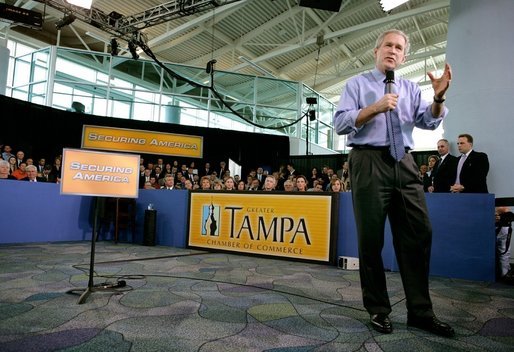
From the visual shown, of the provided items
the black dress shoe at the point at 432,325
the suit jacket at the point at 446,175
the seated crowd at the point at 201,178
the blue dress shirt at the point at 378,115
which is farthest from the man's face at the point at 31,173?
the suit jacket at the point at 446,175

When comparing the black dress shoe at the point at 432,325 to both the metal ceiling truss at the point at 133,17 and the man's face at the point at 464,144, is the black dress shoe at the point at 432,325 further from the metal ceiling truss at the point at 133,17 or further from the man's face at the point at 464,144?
the metal ceiling truss at the point at 133,17

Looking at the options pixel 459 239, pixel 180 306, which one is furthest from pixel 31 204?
pixel 459 239

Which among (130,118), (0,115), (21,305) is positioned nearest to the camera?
(21,305)

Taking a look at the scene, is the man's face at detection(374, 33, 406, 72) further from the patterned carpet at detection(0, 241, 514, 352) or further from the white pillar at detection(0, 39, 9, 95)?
the white pillar at detection(0, 39, 9, 95)

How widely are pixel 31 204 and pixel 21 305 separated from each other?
3685 mm

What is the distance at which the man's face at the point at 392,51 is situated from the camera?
1.68 metres

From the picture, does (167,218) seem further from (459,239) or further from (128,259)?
(459,239)

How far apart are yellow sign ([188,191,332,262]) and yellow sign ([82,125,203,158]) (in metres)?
6.52

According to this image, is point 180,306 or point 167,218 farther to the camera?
point 167,218

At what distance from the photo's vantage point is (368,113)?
1535 millimetres

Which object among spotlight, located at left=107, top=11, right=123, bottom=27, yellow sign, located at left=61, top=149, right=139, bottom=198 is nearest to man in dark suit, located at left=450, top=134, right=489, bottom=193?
yellow sign, located at left=61, top=149, right=139, bottom=198

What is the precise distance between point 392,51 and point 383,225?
0.87 m

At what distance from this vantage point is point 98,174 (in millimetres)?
2148

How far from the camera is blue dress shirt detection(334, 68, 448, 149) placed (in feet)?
5.41
